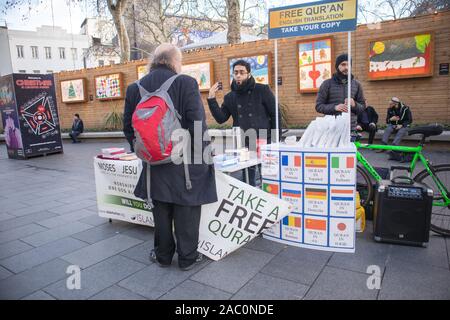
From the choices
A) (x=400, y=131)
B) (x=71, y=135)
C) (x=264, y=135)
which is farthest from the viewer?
(x=71, y=135)

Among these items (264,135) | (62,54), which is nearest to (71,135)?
(264,135)

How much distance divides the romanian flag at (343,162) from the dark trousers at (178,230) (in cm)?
122

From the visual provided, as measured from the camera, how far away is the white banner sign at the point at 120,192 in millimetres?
3799

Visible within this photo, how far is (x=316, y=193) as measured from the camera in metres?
3.19

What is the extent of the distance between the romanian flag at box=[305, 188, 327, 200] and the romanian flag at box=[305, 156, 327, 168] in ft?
0.72

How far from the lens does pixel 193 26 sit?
23.3 metres

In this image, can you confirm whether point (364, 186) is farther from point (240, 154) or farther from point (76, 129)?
point (76, 129)

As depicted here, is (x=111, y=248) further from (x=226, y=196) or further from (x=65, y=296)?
(x=226, y=196)

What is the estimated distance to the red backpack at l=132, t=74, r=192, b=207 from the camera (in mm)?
2562

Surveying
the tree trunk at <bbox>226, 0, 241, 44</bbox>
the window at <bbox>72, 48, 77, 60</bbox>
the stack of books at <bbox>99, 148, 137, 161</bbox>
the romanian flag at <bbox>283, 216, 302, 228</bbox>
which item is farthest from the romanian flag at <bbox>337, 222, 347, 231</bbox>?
the window at <bbox>72, 48, 77, 60</bbox>

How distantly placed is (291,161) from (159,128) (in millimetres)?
1305

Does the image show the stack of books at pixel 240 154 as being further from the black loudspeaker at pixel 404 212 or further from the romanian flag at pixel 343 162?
the black loudspeaker at pixel 404 212

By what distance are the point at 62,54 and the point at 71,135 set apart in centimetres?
4416
